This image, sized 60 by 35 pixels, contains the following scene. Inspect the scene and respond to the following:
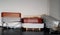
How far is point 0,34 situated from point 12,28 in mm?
253

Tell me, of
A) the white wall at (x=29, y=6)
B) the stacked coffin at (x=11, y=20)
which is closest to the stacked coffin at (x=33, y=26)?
the stacked coffin at (x=11, y=20)

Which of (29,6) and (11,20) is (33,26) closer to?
(11,20)

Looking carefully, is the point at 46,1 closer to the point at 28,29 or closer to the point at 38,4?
the point at 38,4

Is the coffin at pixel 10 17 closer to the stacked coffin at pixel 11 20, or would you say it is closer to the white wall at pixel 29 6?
the stacked coffin at pixel 11 20

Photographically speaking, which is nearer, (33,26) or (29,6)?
(33,26)

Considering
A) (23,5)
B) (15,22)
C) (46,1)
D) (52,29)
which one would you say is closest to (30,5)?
(23,5)

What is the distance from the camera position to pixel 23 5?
152 cm

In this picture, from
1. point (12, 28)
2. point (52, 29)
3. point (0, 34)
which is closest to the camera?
point (0, 34)

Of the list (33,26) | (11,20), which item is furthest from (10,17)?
(33,26)

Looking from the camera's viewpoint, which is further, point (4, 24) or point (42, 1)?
point (42, 1)

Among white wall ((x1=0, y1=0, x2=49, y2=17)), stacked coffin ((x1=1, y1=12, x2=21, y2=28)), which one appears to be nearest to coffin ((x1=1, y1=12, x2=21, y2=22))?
stacked coffin ((x1=1, y1=12, x2=21, y2=28))

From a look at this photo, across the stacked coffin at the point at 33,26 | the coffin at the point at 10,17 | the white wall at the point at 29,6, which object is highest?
the white wall at the point at 29,6

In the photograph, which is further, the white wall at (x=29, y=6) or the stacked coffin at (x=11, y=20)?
the white wall at (x=29, y=6)

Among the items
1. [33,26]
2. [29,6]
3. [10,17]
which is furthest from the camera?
[29,6]
